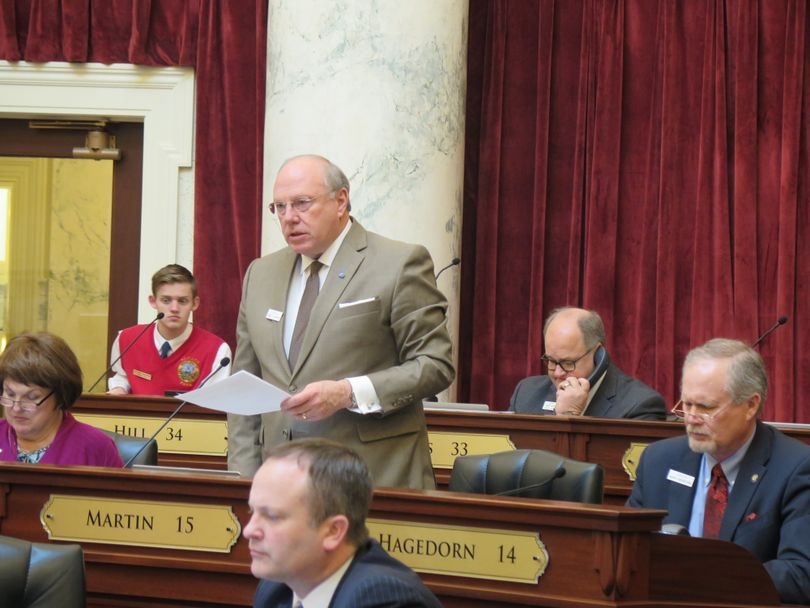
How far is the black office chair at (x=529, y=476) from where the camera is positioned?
11.7ft

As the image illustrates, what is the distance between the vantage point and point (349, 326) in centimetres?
333

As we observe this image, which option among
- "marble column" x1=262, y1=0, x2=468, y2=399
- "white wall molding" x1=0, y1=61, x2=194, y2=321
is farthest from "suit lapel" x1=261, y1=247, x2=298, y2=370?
"white wall molding" x1=0, y1=61, x2=194, y2=321

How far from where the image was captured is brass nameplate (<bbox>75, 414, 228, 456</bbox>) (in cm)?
498

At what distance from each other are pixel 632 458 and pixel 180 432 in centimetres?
172

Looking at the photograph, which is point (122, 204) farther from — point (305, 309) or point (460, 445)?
point (305, 309)

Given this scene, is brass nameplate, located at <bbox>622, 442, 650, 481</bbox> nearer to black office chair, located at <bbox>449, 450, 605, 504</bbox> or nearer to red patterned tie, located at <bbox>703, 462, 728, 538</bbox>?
black office chair, located at <bbox>449, 450, 605, 504</bbox>

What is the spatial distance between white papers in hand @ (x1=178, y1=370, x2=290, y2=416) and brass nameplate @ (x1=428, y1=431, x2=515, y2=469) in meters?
1.73

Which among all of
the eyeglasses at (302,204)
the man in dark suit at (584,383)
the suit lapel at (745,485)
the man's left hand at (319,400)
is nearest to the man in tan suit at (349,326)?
the eyeglasses at (302,204)

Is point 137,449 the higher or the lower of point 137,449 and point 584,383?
the lower

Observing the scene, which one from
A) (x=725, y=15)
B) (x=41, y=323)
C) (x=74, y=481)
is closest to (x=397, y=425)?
(x=74, y=481)

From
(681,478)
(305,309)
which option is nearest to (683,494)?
(681,478)

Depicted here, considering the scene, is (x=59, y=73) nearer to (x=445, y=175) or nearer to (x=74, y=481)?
(x=445, y=175)

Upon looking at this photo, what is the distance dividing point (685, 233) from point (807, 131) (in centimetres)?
84

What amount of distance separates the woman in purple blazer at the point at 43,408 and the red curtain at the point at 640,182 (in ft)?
13.0
